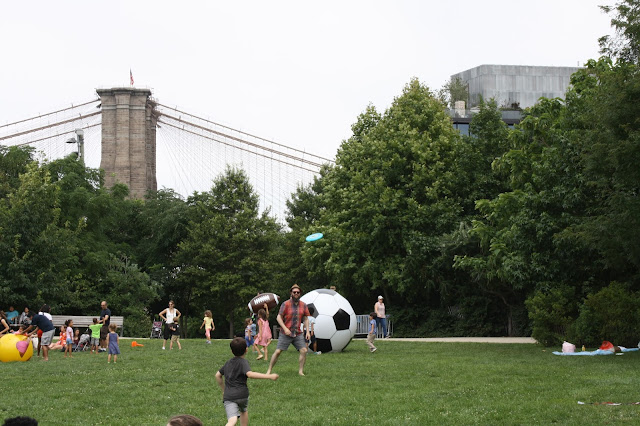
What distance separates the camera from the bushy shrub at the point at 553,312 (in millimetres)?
25297

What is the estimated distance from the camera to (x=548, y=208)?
26922 mm

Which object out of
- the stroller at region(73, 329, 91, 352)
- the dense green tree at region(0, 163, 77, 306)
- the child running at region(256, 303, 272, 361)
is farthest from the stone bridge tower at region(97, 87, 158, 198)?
the child running at region(256, 303, 272, 361)

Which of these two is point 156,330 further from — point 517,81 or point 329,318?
point 517,81

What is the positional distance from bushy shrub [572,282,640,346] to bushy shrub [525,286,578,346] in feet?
4.46

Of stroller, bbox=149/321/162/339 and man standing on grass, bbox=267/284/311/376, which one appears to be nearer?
man standing on grass, bbox=267/284/311/376

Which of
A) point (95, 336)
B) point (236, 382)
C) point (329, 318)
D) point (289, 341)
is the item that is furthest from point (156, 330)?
point (236, 382)

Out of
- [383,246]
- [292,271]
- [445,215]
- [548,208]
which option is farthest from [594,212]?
[292,271]

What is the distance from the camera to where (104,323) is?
2753 cm

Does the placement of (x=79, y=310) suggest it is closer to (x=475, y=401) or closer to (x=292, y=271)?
(x=292, y=271)

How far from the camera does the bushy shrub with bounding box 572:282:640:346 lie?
75.5 ft

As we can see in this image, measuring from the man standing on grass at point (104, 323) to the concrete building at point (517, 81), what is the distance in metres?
84.4

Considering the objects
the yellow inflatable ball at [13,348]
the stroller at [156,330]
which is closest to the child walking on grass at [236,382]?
the yellow inflatable ball at [13,348]

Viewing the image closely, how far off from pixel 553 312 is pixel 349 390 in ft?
42.0

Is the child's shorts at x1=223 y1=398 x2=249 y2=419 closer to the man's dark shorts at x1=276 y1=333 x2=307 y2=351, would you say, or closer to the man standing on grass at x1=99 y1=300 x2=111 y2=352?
the man's dark shorts at x1=276 y1=333 x2=307 y2=351
